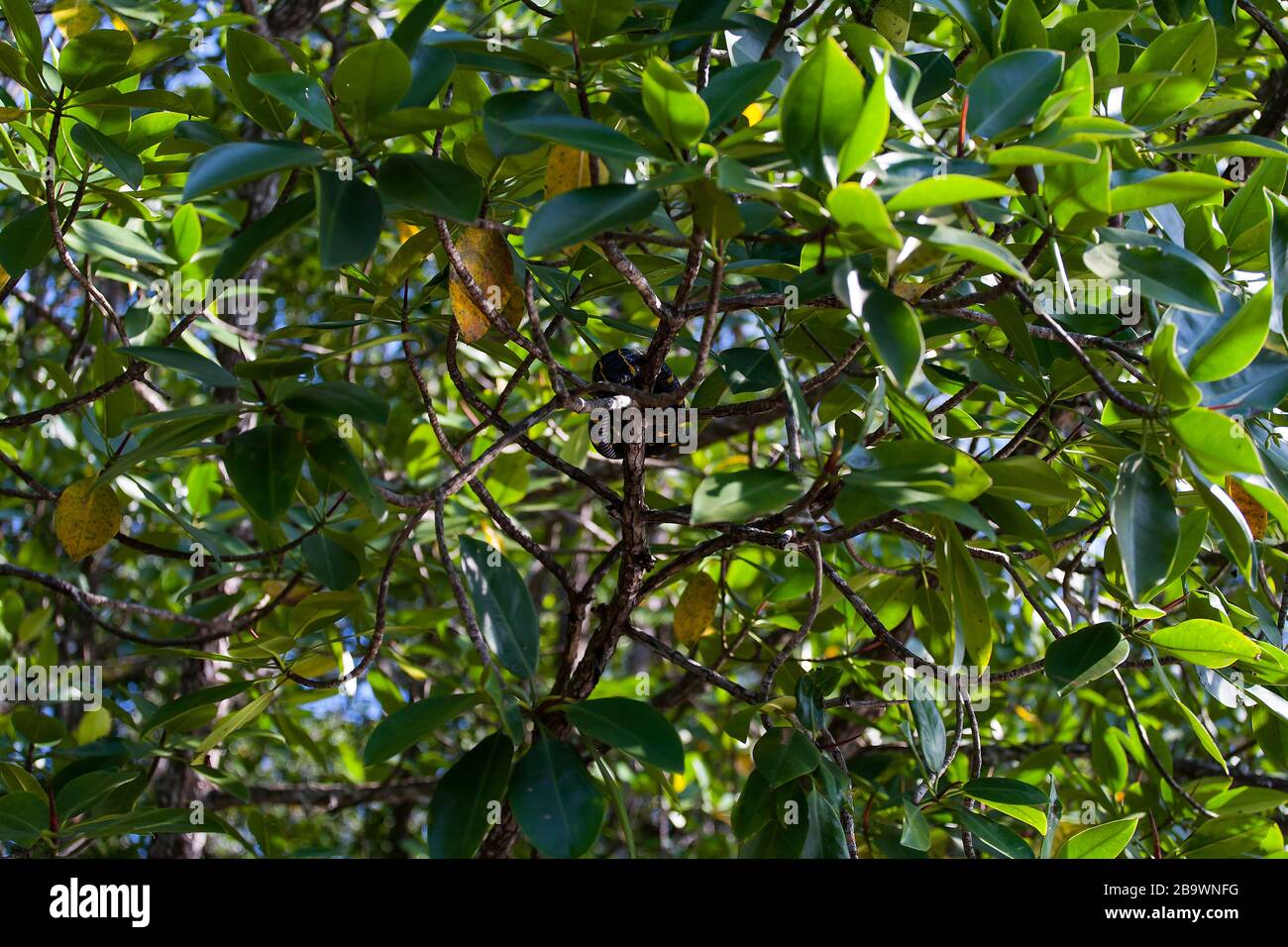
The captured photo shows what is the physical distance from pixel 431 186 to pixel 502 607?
421mm

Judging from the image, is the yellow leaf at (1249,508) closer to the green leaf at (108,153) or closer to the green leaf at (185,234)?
the green leaf at (108,153)

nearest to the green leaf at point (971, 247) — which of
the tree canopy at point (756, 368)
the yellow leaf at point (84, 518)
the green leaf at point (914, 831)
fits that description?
the tree canopy at point (756, 368)

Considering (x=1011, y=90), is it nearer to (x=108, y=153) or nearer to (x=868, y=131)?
(x=868, y=131)

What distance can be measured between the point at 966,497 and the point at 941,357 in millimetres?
523

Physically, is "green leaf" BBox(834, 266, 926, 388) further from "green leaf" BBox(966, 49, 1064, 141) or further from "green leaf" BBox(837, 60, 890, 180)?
"green leaf" BBox(966, 49, 1064, 141)

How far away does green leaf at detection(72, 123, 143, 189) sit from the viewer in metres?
1.24

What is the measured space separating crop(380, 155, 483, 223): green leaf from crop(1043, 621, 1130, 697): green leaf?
2.32ft

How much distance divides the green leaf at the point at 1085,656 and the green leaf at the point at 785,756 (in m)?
0.26

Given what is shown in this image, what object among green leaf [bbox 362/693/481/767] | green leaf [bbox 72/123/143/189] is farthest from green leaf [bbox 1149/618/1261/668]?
green leaf [bbox 72/123/143/189]

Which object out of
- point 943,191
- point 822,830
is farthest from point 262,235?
point 822,830

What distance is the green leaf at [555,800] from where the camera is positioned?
86cm

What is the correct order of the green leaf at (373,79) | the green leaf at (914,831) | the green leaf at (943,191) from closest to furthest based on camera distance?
1. the green leaf at (943,191)
2. the green leaf at (373,79)
3. the green leaf at (914,831)
